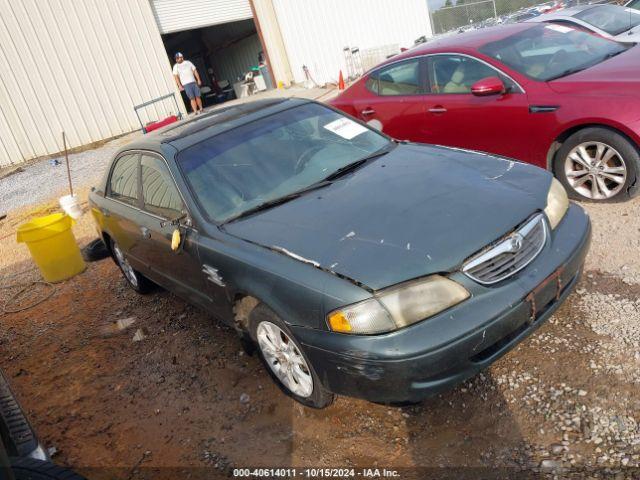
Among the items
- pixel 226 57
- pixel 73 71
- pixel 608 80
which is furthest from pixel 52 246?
pixel 226 57

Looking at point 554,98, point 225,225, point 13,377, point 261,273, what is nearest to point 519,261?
point 261,273

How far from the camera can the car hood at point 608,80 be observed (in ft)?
13.6

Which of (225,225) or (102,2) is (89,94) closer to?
(102,2)

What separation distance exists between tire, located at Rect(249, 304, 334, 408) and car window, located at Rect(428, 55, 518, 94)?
3.29m

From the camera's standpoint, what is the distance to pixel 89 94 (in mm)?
13938

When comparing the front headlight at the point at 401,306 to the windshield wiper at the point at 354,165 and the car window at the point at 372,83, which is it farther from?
the car window at the point at 372,83

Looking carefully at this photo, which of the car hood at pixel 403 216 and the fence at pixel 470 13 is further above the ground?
the fence at pixel 470 13

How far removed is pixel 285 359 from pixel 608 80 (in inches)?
139

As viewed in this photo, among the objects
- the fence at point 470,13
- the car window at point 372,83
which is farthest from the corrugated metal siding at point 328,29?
the car window at point 372,83

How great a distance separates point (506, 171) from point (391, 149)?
0.90m

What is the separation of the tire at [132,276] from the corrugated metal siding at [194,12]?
1200 centimetres

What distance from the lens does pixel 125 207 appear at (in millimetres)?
4293

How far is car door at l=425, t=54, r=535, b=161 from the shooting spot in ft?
15.3

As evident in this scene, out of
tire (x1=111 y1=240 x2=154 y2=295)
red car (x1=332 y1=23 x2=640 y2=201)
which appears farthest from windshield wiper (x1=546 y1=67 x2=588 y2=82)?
tire (x1=111 y1=240 x2=154 y2=295)
